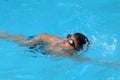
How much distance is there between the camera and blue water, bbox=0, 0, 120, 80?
5211 millimetres

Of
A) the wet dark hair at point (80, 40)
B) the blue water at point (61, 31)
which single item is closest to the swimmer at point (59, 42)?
the wet dark hair at point (80, 40)

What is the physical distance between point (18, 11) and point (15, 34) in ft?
3.94

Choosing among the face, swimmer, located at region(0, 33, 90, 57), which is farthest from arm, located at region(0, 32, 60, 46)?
the face

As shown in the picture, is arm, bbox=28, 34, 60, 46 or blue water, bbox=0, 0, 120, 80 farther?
arm, bbox=28, 34, 60, 46

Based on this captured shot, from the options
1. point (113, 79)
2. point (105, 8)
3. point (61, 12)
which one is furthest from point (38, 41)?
point (105, 8)

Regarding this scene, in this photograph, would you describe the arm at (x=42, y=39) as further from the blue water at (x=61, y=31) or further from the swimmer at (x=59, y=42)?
the blue water at (x=61, y=31)

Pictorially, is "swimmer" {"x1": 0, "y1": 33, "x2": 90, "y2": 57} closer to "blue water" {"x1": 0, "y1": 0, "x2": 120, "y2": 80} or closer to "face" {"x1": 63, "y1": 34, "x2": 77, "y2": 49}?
"face" {"x1": 63, "y1": 34, "x2": 77, "y2": 49}

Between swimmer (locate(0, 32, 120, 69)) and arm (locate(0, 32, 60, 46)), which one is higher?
arm (locate(0, 32, 60, 46))

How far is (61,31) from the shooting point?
6582mm

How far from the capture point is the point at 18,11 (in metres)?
7.45

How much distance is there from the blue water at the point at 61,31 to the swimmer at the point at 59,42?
12 cm

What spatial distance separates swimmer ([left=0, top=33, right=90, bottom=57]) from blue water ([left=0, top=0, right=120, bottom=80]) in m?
0.12

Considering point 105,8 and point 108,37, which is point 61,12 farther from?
point 108,37

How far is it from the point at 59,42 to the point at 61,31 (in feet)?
3.87
